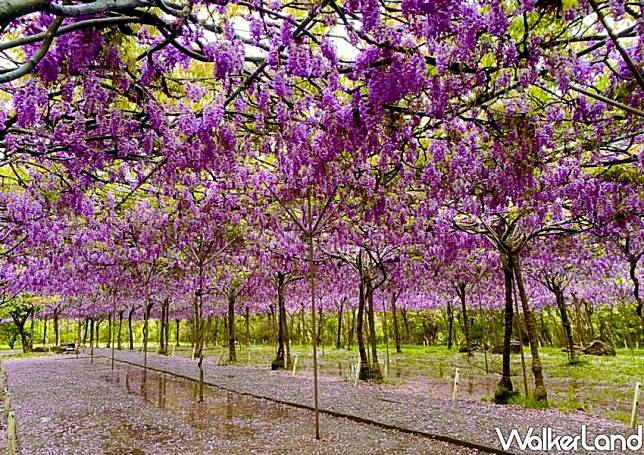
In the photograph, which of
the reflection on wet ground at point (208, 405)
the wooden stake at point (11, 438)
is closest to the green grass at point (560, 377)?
the reflection on wet ground at point (208, 405)

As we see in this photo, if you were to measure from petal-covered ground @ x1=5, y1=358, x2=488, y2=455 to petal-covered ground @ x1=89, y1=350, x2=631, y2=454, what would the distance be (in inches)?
17.1

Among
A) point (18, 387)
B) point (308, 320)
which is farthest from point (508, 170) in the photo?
point (308, 320)

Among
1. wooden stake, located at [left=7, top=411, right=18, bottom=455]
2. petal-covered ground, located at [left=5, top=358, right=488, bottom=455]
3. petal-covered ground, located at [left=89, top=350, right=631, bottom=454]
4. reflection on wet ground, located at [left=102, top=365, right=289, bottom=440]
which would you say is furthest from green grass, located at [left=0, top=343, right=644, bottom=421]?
wooden stake, located at [left=7, top=411, right=18, bottom=455]

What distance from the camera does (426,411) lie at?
940cm

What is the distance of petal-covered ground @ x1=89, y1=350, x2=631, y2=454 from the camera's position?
779 centimetres

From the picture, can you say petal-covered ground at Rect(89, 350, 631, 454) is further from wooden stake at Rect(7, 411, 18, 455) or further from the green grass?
wooden stake at Rect(7, 411, 18, 455)

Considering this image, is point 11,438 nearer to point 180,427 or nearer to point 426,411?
point 180,427

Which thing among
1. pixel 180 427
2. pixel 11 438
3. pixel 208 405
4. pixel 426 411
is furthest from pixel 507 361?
pixel 11 438

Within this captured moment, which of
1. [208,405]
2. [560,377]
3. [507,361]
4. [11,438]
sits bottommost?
[560,377]

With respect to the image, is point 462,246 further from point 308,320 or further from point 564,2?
point 308,320

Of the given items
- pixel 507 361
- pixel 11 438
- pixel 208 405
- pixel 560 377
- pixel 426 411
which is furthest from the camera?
pixel 560 377

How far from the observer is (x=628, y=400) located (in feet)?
36.6

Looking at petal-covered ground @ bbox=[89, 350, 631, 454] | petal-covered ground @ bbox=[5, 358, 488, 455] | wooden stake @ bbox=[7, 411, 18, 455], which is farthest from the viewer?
petal-covered ground @ bbox=[89, 350, 631, 454]

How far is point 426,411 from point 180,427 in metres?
4.45
